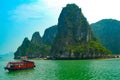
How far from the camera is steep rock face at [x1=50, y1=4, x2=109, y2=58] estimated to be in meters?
174

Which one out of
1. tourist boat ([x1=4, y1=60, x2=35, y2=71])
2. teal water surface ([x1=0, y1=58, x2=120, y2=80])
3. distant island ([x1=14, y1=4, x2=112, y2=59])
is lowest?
teal water surface ([x1=0, y1=58, x2=120, y2=80])

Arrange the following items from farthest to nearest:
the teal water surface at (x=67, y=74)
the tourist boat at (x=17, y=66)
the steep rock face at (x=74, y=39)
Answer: the steep rock face at (x=74, y=39)
the tourist boat at (x=17, y=66)
the teal water surface at (x=67, y=74)

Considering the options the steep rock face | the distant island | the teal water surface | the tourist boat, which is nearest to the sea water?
the teal water surface

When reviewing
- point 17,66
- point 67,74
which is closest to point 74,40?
point 17,66

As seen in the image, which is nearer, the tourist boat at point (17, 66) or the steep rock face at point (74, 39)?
the tourist boat at point (17, 66)

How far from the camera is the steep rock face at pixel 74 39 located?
174 meters

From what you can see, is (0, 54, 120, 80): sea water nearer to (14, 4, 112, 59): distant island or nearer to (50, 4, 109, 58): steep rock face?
(14, 4, 112, 59): distant island

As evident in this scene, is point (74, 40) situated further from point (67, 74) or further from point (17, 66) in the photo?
point (67, 74)

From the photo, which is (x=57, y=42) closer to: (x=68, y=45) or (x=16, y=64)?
(x=68, y=45)

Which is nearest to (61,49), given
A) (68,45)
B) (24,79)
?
(68,45)

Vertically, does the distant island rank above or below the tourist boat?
above

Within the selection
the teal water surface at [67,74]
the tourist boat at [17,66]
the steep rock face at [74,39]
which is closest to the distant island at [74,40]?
the steep rock face at [74,39]

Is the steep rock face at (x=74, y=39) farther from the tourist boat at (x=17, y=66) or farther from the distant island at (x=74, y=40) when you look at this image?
the tourist boat at (x=17, y=66)

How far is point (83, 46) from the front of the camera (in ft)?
597
